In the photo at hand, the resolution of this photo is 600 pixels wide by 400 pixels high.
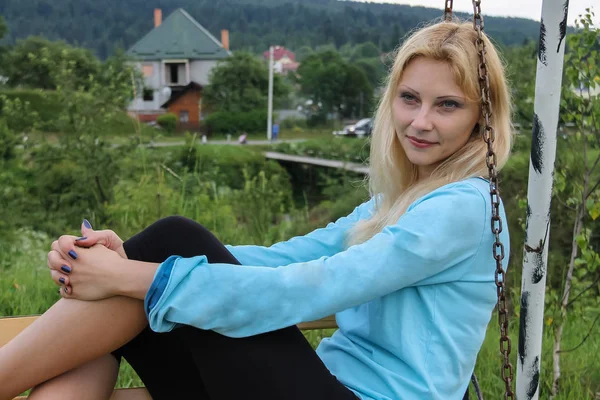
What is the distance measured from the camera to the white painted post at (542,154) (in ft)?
4.85

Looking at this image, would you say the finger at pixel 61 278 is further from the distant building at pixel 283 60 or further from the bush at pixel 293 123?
the distant building at pixel 283 60

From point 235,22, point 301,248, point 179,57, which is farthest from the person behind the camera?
point 235,22

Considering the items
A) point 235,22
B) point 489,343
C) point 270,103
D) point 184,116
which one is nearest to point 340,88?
point 270,103

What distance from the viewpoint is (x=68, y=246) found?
4.46 feet

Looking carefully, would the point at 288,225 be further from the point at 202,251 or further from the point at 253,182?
the point at 202,251

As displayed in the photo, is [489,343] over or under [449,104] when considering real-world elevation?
under

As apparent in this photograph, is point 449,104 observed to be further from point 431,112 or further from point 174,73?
point 174,73

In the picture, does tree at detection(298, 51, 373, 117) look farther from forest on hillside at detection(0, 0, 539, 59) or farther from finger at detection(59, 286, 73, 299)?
finger at detection(59, 286, 73, 299)

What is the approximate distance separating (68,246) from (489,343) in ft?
6.05

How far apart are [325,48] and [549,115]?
36.2 meters

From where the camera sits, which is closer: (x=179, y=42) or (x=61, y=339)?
(x=61, y=339)

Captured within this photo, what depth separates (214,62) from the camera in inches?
1473

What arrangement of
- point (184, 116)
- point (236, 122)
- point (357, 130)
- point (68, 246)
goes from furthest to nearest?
1. point (184, 116)
2. point (236, 122)
3. point (357, 130)
4. point (68, 246)

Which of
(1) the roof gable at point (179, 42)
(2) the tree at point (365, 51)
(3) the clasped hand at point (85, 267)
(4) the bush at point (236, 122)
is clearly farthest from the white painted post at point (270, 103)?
(3) the clasped hand at point (85, 267)
